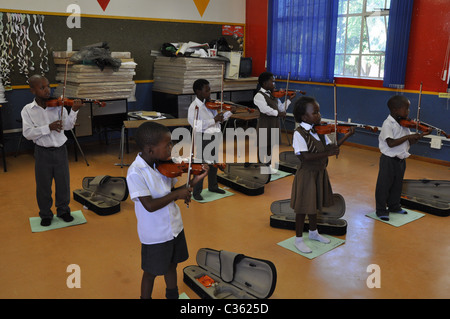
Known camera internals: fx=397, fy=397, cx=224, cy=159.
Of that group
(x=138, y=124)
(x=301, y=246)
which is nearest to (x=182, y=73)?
(x=138, y=124)

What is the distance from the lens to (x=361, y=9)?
6535 mm

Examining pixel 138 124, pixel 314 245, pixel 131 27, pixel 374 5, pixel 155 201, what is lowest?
pixel 314 245

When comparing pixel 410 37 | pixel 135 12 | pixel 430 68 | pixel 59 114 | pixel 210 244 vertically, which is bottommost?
pixel 210 244

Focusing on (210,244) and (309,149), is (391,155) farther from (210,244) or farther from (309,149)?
(210,244)

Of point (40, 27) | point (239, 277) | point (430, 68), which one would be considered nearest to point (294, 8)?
point (430, 68)

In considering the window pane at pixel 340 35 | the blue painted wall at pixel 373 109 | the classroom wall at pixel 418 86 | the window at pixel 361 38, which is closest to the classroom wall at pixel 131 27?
the blue painted wall at pixel 373 109

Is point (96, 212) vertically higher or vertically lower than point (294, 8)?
lower

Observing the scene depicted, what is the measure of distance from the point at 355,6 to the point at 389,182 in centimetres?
403

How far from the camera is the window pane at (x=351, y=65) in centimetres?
683

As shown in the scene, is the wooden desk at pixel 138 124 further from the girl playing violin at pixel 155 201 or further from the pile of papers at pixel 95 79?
the girl playing violin at pixel 155 201

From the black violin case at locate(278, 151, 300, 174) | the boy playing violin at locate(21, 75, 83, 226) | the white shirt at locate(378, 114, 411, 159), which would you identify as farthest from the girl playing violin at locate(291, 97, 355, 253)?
the black violin case at locate(278, 151, 300, 174)

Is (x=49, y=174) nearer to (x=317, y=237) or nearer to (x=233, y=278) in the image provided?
(x=233, y=278)

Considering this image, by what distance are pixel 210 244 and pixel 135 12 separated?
5141mm

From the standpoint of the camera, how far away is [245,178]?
4984 mm
